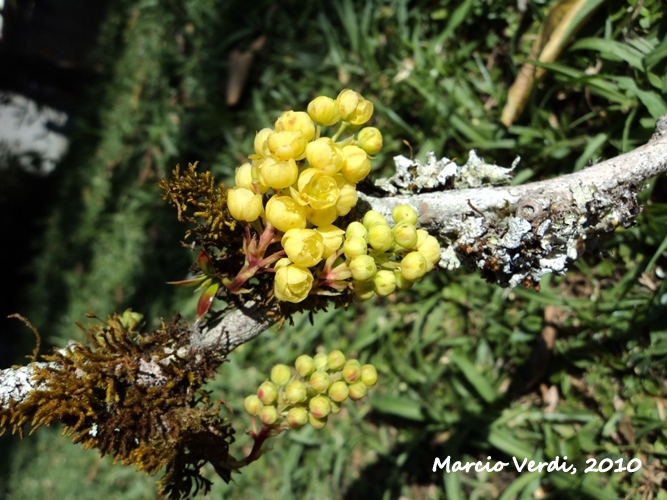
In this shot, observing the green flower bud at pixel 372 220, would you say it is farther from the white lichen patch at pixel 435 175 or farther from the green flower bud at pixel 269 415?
the green flower bud at pixel 269 415

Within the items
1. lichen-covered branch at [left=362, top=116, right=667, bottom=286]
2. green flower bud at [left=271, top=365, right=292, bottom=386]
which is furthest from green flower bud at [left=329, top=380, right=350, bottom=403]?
lichen-covered branch at [left=362, top=116, right=667, bottom=286]

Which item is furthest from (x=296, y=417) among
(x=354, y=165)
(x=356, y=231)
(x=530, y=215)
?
(x=530, y=215)

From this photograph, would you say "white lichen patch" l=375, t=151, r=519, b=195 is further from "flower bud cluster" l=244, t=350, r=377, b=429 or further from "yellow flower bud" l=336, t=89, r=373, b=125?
"flower bud cluster" l=244, t=350, r=377, b=429

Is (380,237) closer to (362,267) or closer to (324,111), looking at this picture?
(362,267)

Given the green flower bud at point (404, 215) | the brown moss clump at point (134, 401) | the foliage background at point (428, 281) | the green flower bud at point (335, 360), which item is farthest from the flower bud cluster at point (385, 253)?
the foliage background at point (428, 281)

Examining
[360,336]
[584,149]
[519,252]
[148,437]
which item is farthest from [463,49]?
[148,437]

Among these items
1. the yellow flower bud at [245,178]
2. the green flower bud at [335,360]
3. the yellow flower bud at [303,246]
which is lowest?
the green flower bud at [335,360]
